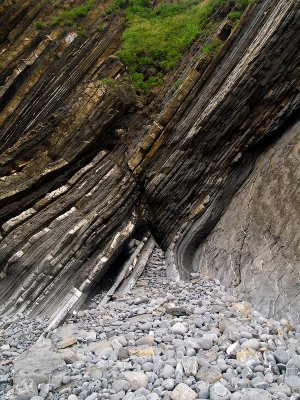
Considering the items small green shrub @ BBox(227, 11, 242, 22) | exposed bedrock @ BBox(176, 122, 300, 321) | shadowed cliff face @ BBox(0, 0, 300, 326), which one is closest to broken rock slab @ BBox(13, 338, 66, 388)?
shadowed cliff face @ BBox(0, 0, 300, 326)

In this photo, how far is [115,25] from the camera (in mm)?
16656

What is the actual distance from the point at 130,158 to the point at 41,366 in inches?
308

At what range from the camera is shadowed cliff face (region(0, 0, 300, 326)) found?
9.84 metres

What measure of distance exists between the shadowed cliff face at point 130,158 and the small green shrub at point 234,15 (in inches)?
37.5

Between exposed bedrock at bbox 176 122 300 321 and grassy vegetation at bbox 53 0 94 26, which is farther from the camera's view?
grassy vegetation at bbox 53 0 94 26

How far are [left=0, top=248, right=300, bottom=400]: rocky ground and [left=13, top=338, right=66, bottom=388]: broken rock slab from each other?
0.02 metres

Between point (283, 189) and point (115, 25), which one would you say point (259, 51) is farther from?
point (115, 25)

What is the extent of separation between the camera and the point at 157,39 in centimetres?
1580

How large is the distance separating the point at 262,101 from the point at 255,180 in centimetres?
248

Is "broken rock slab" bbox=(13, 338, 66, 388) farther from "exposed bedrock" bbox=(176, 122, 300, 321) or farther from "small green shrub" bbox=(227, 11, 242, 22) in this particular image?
"small green shrub" bbox=(227, 11, 242, 22)

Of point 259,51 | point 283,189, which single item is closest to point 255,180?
point 283,189

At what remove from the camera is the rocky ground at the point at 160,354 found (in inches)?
171

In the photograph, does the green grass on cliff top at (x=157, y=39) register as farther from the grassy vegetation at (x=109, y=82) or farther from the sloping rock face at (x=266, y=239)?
the sloping rock face at (x=266, y=239)

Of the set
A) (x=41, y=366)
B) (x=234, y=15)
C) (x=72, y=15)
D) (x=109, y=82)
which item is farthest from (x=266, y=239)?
(x=72, y=15)
